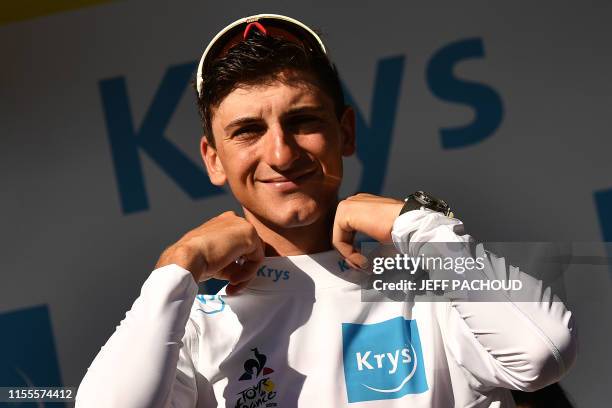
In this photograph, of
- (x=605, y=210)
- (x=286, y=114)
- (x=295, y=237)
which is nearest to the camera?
(x=286, y=114)

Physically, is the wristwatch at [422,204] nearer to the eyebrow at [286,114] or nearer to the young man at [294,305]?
the young man at [294,305]

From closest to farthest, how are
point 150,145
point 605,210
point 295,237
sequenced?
point 295,237
point 605,210
point 150,145

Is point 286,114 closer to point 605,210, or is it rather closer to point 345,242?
point 345,242

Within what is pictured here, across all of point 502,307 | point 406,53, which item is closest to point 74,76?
point 406,53

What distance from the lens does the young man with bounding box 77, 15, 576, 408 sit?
157 cm

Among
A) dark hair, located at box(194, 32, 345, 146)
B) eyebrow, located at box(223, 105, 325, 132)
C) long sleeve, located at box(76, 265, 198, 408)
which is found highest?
dark hair, located at box(194, 32, 345, 146)

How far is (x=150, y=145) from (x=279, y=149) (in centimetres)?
154

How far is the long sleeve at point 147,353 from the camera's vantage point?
1544 mm

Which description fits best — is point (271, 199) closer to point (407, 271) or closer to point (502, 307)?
point (407, 271)

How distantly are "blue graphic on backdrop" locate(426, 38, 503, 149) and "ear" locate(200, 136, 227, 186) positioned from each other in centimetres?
128

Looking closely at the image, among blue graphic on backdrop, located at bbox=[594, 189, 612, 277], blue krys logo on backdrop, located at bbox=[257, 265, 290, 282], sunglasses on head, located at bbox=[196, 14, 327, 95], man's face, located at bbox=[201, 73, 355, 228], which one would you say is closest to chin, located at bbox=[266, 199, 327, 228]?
man's face, located at bbox=[201, 73, 355, 228]

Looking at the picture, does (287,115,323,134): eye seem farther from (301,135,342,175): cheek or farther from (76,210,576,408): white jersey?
(76,210,576,408): white jersey

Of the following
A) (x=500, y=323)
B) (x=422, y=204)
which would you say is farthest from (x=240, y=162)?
(x=500, y=323)

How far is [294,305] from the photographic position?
6.01 feet
